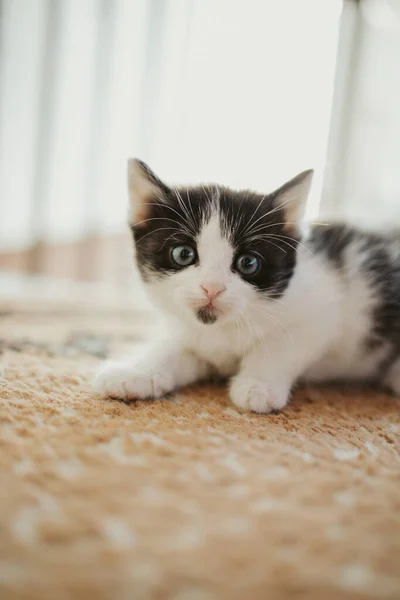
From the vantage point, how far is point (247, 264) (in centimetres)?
90

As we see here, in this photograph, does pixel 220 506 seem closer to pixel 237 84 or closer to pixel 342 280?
pixel 342 280

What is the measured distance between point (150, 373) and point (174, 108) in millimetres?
2101

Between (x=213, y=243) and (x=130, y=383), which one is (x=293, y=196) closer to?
(x=213, y=243)

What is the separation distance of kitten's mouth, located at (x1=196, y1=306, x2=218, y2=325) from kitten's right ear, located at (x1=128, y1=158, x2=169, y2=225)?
0.28 meters

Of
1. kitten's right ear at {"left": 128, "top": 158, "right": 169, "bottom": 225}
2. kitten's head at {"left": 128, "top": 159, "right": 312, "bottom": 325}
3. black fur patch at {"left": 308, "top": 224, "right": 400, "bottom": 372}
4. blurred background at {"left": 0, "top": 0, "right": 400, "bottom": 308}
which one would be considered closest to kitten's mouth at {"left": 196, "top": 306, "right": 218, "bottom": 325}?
kitten's head at {"left": 128, "top": 159, "right": 312, "bottom": 325}

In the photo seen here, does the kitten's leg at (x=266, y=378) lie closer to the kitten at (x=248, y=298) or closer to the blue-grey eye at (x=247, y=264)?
the kitten at (x=248, y=298)

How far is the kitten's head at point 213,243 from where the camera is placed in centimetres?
85

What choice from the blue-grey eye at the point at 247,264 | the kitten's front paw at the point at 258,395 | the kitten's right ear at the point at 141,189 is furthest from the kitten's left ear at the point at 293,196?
the kitten's front paw at the point at 258,395

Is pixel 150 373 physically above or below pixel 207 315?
below

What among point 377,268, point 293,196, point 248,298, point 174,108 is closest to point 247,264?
point 248,298

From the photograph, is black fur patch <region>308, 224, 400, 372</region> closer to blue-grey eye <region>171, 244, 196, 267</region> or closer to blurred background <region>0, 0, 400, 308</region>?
blue-grey eye <region>171, 244, 196, 267</region>

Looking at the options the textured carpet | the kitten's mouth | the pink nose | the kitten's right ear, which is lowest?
the textured carpet

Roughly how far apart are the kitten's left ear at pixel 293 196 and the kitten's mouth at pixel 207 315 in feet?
0.94

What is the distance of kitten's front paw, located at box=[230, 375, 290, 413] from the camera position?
86cm
